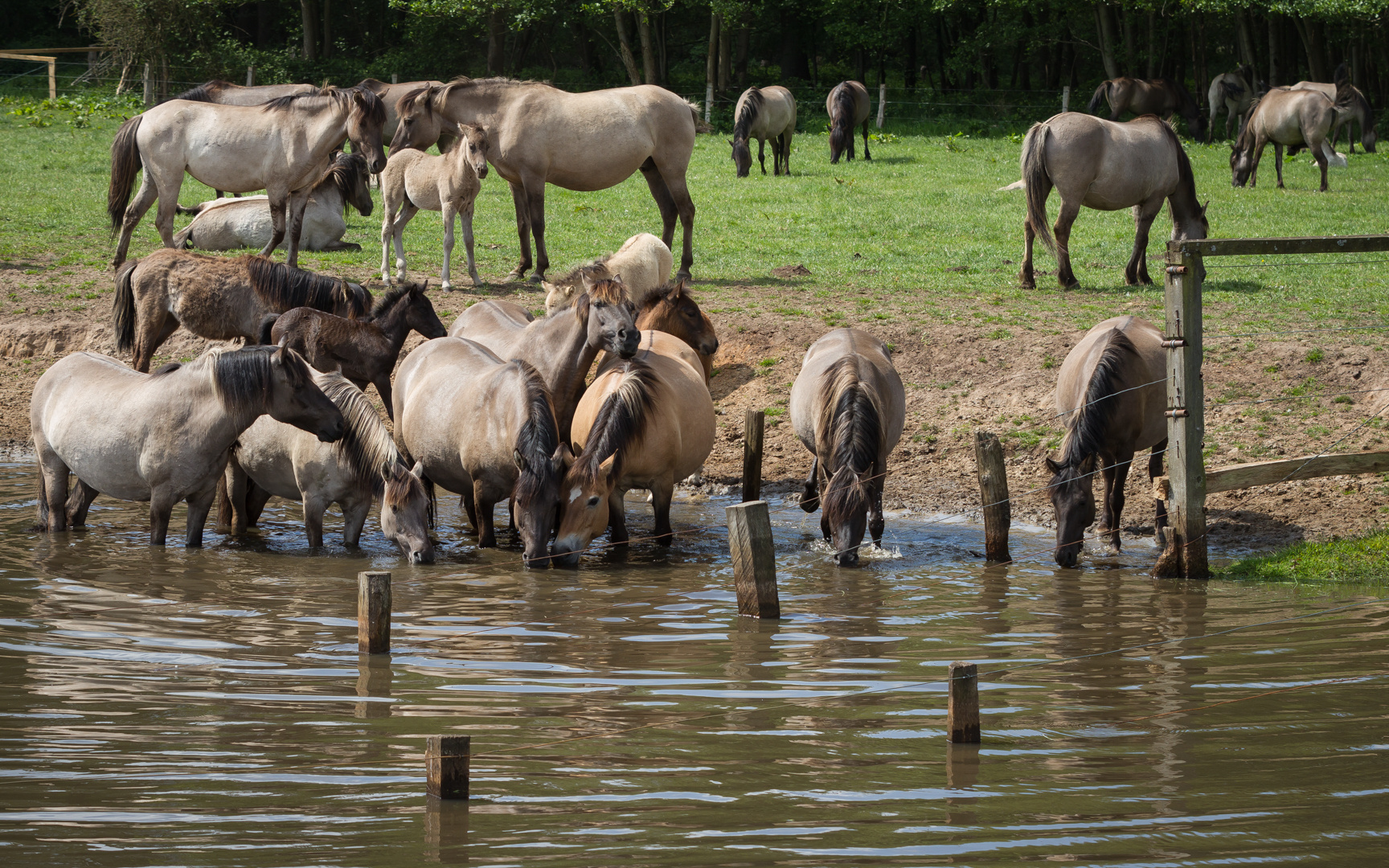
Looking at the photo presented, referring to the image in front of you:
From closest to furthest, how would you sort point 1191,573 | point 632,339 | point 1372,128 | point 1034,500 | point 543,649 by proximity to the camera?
point 543,649 → point 1191,573 → point 632,339 → point 1034,500 → point 1372,128

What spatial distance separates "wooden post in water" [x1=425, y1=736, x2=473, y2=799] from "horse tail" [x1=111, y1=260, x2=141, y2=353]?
841 centimetres

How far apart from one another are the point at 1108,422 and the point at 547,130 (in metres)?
8.05

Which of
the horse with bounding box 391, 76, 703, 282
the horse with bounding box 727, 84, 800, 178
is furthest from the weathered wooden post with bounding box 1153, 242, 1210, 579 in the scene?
the horse with bounding box 727, 84, 800, 178

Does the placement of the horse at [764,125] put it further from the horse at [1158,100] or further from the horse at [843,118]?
the horse at [1158,100]

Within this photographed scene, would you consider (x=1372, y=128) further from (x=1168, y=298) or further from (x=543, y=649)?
(x=543, y=649)

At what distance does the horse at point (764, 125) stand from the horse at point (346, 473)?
51.3 ft

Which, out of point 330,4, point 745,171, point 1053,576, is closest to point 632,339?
point 1053,576

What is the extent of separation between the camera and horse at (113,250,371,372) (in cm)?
1106

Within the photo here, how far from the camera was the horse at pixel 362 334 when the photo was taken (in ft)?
33.8

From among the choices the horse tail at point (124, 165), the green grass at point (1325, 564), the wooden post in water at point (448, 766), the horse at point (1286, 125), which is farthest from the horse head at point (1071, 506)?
the horse at point (1286, 125)

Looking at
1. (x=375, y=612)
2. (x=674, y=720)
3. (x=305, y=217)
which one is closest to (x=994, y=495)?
(x=674, y=720)

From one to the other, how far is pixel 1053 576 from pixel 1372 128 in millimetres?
22564

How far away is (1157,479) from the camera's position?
8234 millimetres

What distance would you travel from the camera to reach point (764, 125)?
24.4 m
